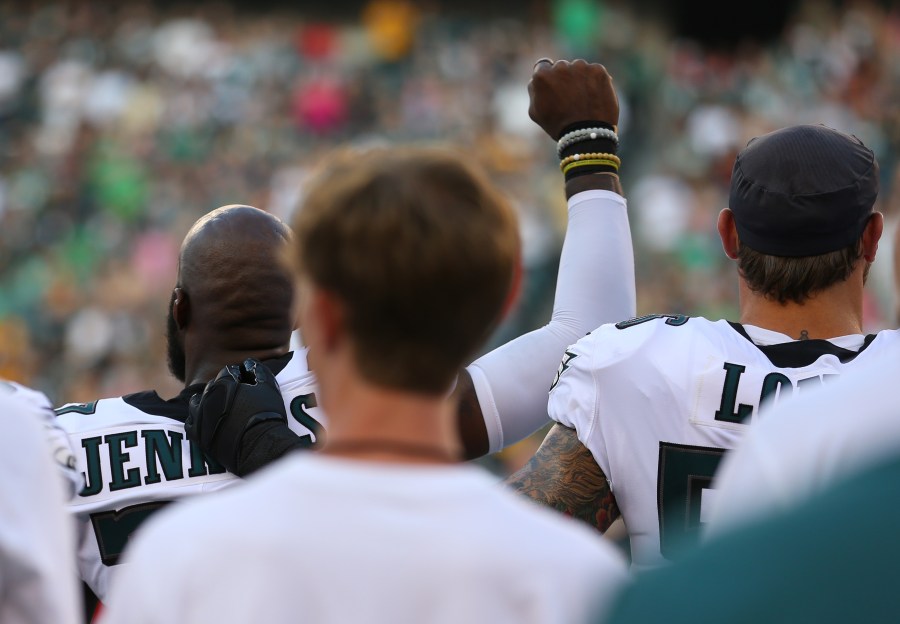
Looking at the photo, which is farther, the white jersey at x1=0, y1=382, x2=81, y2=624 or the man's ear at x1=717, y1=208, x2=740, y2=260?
the man's ear at x1=717, y1=208, x2=740, y2=260

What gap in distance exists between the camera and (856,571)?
0.90m

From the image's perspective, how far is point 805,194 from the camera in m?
2.20

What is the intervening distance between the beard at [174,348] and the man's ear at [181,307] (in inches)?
0.5

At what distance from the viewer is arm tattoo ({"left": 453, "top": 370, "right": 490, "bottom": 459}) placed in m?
2.30

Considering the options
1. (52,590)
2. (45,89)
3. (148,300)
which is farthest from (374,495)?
(45,89)

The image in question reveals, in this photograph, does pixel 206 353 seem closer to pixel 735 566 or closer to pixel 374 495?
pixel 374 495

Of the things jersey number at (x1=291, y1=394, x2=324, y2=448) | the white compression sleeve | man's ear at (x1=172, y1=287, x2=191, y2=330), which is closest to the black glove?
jersey number at (x1=291, y1=394, x2=324, y2=448)

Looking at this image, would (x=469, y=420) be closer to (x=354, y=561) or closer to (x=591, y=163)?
(x=591, y=163)

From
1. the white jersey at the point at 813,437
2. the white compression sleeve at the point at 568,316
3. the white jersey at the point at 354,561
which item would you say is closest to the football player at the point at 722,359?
the white compression sleeve at the point at 568,316

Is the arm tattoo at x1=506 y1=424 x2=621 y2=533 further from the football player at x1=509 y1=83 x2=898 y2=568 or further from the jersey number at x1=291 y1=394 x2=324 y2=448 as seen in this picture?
the jersey number at x1=291 y1=394 x2=324 y2=448

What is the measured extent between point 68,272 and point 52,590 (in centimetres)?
1134

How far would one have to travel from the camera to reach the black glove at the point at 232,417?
2.17 metres

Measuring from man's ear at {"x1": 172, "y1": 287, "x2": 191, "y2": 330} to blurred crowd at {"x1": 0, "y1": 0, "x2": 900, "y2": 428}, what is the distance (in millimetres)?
7403

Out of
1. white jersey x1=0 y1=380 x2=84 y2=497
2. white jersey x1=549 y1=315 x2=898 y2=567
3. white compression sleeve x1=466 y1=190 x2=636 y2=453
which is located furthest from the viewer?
white compression sleeve x1=466 y1=190 x2=636 y2=453
